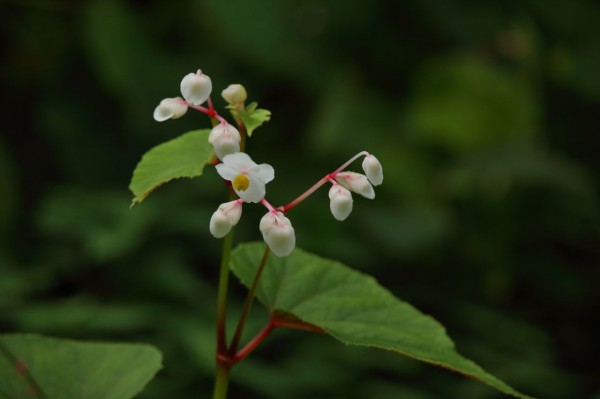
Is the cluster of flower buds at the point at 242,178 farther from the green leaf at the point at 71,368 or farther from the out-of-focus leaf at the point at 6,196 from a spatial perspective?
the out-of-focus leaf at the point at 6,196

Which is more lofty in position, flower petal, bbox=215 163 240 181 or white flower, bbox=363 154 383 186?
white flower, bbox=363 154 383 186

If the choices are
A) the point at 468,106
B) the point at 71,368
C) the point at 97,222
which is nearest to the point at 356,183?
the point at 71,368

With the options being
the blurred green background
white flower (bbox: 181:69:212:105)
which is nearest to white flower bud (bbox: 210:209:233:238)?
white flower (bbox: 181:69:212:105)

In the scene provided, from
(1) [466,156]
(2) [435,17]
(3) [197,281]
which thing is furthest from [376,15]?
(3) [197,281]

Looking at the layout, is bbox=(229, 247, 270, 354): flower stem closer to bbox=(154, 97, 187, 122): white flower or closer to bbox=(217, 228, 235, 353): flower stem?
bbox=(217, 228, 235, 353): flower stem

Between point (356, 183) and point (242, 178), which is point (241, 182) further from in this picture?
point (356, 183)

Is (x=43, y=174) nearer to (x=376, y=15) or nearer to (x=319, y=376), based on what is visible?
(x=376, y=15)

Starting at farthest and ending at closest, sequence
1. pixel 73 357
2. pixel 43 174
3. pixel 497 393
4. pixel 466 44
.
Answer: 1. pixel 43 174
2. pixel 466 44
3. pixel 497 393
4. pixel 73 357
